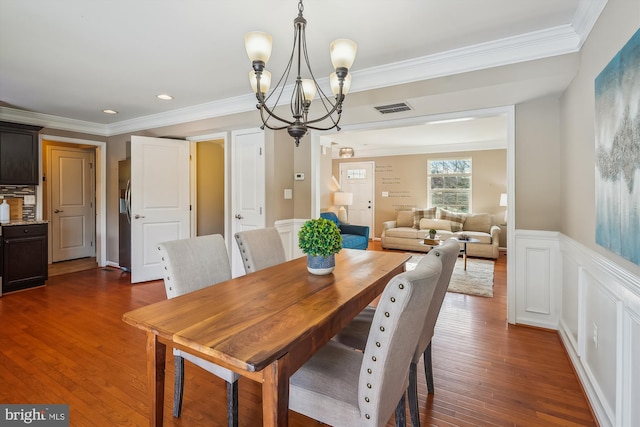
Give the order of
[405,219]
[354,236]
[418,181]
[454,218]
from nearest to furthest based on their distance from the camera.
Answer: [354,236] < [454,218] < [405,219] < [418,181]

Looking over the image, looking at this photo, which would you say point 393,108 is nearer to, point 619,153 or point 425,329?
point 619,153

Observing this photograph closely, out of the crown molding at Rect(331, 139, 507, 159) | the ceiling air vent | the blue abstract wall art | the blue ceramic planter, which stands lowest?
the blue ceramic planter

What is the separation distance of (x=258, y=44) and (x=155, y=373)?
5.30 feet

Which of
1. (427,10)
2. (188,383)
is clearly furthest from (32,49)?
(427,10)

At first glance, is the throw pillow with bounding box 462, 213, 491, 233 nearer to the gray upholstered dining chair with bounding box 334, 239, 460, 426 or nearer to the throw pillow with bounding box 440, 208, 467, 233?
the throw pillow with bounding box 440, 208, 467, 233

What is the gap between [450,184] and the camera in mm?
7422

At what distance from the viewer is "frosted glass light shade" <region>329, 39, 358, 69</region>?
66.4 inches

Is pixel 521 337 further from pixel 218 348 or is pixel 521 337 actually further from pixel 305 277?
pixel 218 348

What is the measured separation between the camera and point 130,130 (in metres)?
5.01

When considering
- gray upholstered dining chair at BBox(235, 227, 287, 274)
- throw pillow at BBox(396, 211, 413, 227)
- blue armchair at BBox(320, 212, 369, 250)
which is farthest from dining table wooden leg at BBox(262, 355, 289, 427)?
throw pillow at BBox(396, 211, 413, 227)

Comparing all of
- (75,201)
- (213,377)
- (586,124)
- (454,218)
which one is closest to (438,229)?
(454,218)

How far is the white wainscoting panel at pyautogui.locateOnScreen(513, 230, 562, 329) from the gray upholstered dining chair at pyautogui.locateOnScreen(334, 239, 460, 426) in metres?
1.60

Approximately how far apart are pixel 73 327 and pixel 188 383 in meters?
1.62

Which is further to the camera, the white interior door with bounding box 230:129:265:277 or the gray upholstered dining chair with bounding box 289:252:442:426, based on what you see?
the white interior door with bounding box 230:129:265:277
